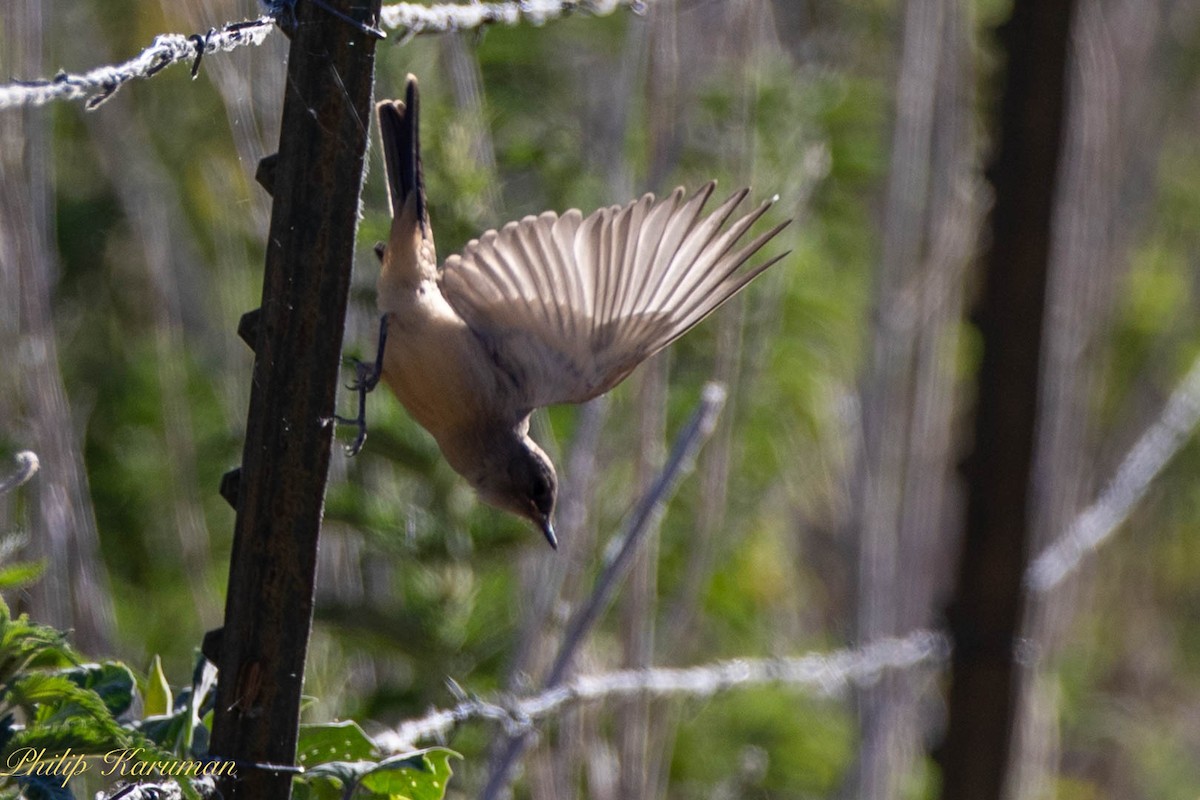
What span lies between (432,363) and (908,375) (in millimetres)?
1608

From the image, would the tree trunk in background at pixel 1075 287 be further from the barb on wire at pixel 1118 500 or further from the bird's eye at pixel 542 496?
the bird's eye at pixel 542 496

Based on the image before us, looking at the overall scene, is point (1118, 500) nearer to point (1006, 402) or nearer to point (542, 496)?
point (1006, 402)

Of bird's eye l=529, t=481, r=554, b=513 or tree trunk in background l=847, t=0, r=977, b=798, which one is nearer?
bird's eye l=529, t=481, r=554, b=513

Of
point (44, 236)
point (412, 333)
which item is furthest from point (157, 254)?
point (412, 333)

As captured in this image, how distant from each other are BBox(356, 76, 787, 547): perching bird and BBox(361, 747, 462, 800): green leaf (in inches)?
25.9

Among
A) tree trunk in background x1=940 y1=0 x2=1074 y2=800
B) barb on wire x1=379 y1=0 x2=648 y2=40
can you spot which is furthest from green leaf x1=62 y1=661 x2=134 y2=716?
tree trunk in background x1=940 y1=0 x2=1074 y2=800

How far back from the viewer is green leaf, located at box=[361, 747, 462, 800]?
3.79 ft

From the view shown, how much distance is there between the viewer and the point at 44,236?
2.35 meters

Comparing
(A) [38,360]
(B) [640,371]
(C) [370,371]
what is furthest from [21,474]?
(B) [640,371]

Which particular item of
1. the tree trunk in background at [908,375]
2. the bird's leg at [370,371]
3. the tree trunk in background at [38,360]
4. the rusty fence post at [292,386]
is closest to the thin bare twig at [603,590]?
the bird's leg at [370,371]

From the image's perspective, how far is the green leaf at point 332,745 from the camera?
1.20m

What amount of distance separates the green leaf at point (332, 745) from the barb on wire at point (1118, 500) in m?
2.30

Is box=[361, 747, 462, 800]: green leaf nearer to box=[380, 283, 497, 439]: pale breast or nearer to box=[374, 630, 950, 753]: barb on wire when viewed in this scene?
box=[374, 630, 950, 753]: barb on wire

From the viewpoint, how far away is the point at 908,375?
330 centimetres
